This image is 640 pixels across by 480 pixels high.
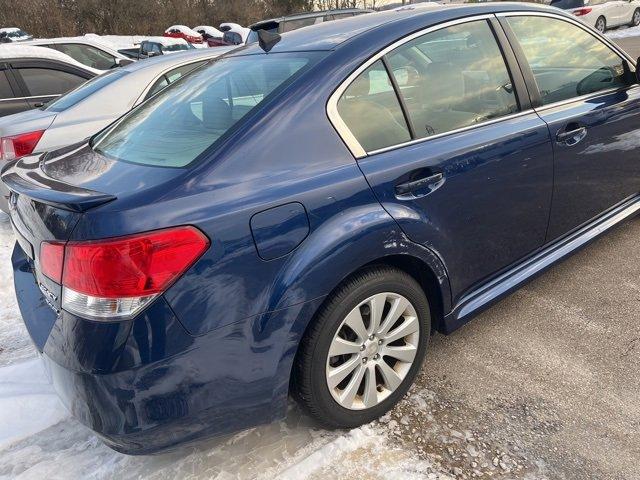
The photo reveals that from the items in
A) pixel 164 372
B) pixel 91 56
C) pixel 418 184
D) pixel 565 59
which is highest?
pixel 91 56

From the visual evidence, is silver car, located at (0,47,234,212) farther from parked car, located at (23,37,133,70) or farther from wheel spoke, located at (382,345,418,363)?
parked car, located at (23,37,133,70)

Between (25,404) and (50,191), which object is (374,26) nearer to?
(50,191)

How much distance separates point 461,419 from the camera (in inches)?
90.9

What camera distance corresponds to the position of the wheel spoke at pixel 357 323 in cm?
208

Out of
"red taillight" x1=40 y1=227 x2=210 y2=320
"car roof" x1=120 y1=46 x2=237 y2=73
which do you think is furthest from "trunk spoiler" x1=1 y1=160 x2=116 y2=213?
"car roof" x1=120 y1=46 x2=237 y2=73

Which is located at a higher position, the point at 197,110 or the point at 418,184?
the point at 197,110

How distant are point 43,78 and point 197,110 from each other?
463cm

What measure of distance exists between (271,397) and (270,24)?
301 cm

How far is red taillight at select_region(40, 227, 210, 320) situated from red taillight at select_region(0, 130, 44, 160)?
3.23 m

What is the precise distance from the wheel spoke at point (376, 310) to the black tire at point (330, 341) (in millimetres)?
31

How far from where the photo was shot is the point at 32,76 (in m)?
5.93

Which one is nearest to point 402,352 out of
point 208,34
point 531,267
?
point 531,267

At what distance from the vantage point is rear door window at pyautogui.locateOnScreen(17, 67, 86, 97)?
591cm

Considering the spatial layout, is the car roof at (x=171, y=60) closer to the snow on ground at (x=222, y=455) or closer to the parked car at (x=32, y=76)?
the parked car at (x=32, y=76)
